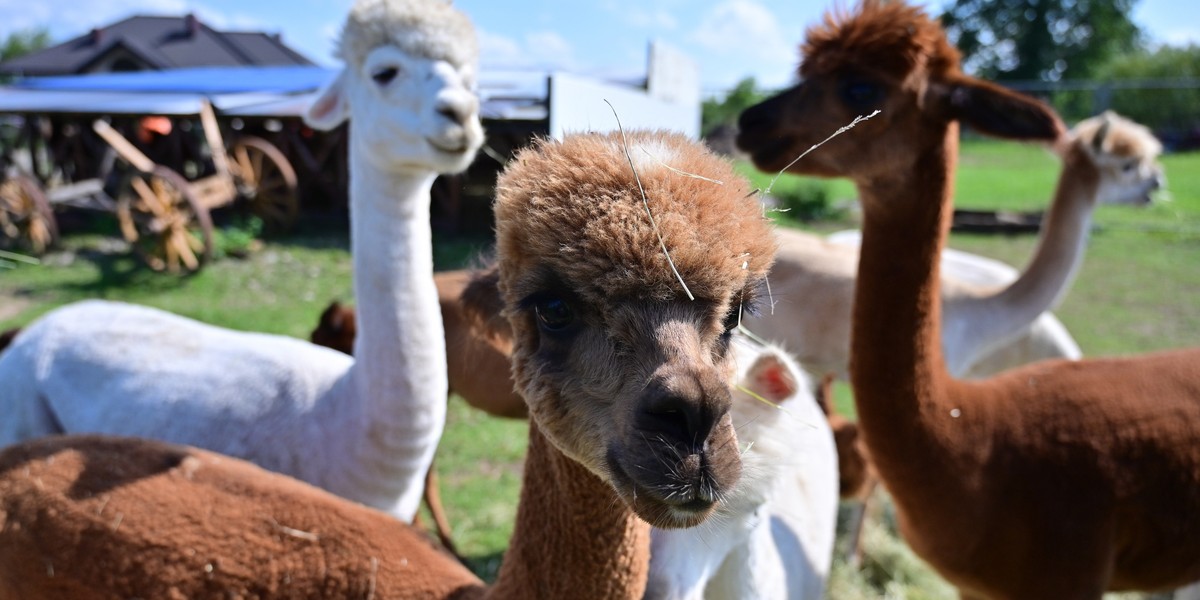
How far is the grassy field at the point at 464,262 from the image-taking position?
12.6 ft

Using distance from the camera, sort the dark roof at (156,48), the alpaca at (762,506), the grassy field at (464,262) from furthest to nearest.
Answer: the dark roof at (156,48) → the grassy field at (464,262) → the alpaca at (762,506)

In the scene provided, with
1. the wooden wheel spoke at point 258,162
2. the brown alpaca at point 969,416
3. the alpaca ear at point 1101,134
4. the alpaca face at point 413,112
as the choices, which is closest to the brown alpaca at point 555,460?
the alpaca face at point 413,112

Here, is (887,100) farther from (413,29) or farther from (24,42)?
(24,42)

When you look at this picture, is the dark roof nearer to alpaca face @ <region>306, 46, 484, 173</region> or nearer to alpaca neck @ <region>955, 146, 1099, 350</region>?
alpaca face @ <region>306, 46, 484, 173</region>

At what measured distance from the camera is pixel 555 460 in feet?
4.70

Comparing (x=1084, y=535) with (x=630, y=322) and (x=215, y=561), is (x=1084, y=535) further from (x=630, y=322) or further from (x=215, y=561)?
(x=215, y=561)

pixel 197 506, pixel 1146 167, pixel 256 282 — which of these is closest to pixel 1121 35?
pixel 1146 167

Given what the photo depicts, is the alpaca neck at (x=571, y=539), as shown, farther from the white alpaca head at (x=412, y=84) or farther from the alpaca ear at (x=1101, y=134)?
the alpaca ear at (x=1101, y=134)

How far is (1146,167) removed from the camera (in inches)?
218

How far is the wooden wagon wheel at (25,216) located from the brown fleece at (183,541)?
10394 mm

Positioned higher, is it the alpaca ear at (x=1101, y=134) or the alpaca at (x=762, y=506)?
the alpaca ear at (x=1101, y=134)

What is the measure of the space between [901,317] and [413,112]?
70.8 inches

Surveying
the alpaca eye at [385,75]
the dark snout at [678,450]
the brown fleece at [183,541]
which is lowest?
the brown fleece at [183,541]

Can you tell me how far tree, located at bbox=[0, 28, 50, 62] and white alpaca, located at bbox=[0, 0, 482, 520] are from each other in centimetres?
5935
